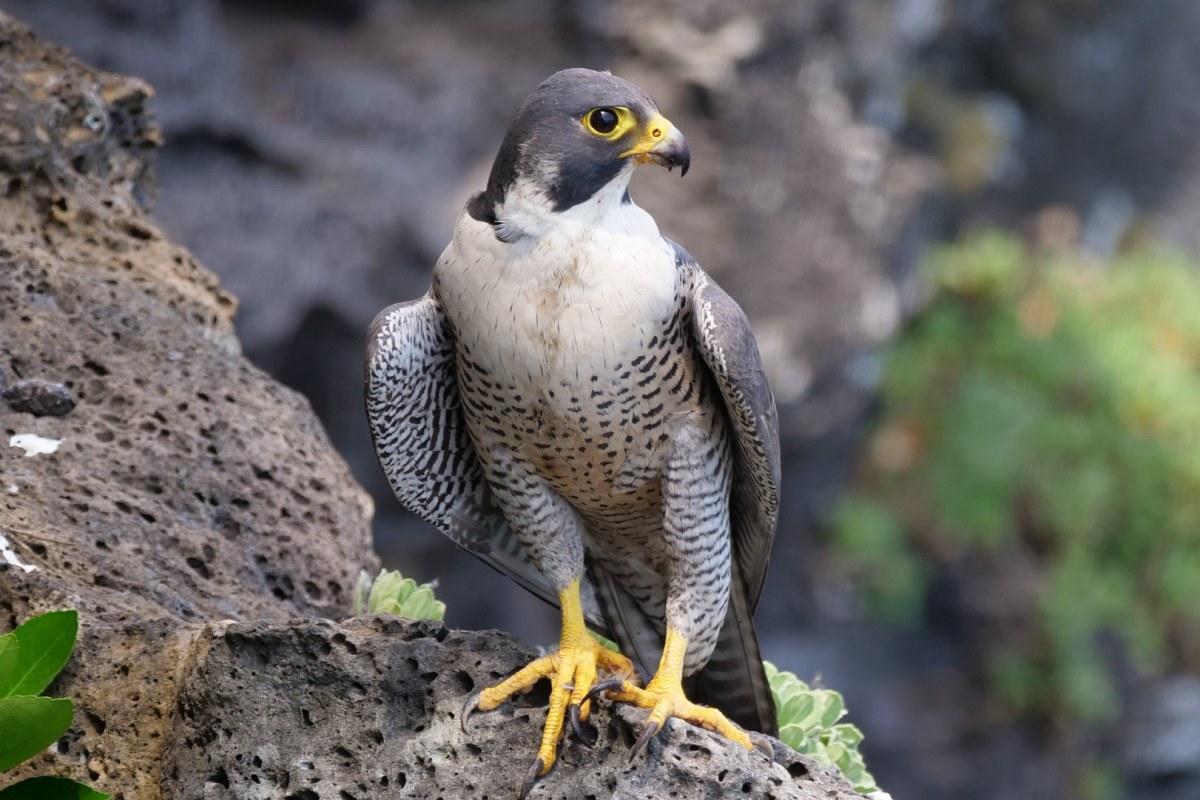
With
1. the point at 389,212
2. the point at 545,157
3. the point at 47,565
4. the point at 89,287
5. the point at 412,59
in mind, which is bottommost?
the point at 47,565

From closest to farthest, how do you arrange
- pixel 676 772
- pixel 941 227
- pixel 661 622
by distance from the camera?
pixel 676 772, pixel 661 622, pixel 941 227

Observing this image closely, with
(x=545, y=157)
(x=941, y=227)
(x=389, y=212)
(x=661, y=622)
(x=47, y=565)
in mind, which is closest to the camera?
(x=545, y=157)

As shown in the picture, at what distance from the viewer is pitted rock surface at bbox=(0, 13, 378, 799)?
307cm

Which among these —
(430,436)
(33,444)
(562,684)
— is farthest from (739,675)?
(33,444)

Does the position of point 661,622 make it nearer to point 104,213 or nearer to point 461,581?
point 104,213

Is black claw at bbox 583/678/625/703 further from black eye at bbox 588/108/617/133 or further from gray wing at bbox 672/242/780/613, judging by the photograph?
black eye at bbox 588/108/617/133

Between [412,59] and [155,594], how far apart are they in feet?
19.3

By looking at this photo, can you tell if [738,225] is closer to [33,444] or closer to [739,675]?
[739,675]

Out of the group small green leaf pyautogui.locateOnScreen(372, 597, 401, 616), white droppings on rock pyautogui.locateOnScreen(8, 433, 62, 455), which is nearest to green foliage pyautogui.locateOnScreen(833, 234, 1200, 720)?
small green leaf pyautogui.locateOnScreen(372, 597, 401, 616)

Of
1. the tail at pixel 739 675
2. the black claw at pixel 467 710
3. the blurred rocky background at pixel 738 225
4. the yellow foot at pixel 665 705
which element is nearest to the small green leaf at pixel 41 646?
the black claw at pixel 467 710

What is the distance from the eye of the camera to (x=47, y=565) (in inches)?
126

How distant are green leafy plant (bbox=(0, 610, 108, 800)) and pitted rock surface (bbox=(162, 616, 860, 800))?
0.94ft

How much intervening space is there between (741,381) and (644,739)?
82 centimetres

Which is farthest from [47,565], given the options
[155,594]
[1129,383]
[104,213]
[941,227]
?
[941,227]
